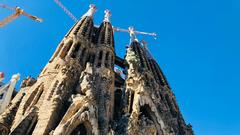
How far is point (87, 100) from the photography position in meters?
21.0

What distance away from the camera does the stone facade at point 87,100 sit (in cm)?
1945

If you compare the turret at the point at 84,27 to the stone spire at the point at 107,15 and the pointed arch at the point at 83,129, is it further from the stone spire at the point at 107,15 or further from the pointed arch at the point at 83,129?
the pointed arch at the point at 83,129

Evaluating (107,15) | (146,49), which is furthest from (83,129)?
(146,49)

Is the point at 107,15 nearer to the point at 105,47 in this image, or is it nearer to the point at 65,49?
the point at 105,47

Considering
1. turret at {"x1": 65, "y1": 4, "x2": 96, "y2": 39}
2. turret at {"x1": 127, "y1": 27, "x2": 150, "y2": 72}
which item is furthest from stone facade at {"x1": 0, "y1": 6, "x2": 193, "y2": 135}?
turret at {"x1": 127, "y1": 27, "x2": 150, "y2": 72}

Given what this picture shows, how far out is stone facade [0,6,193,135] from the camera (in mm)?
19453

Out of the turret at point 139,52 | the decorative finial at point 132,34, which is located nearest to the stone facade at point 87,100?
the turret at point 139,52

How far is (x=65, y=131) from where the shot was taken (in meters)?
18.2

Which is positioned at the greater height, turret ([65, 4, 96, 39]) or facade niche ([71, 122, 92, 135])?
turret ([65, 4, 96, 39])

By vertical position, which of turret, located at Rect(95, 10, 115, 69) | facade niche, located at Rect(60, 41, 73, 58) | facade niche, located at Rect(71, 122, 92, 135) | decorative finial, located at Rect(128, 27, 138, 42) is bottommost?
facade niche, located at Rect(71, 122, 92, 135)

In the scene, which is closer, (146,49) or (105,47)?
(105,47)

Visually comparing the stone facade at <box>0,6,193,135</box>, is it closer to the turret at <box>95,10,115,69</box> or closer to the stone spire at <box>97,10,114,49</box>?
the turret at <box>95,10,115,69</box>

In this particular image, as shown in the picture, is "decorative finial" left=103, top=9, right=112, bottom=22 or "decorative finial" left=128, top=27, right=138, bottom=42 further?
"decorative finial" left=128, top=27, right=138, bottom=42

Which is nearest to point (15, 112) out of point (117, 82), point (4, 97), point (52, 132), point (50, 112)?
point (50, 112)
